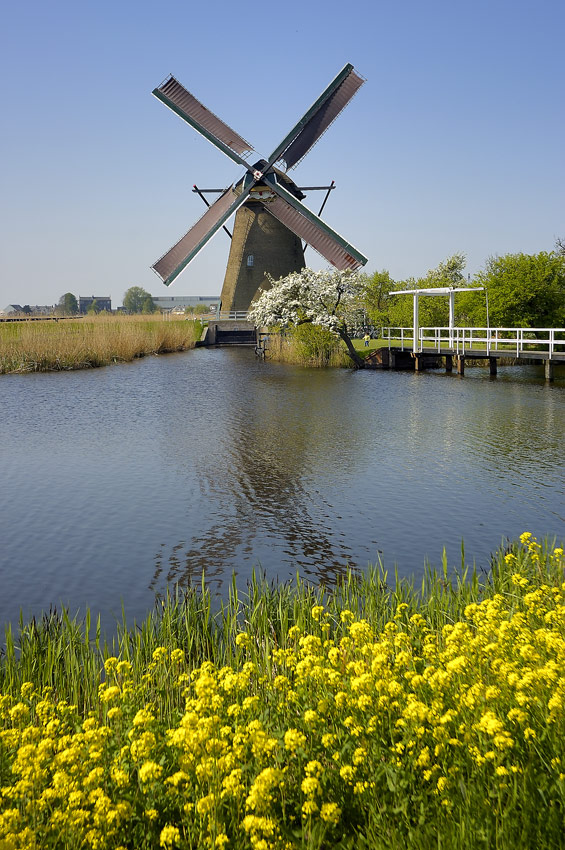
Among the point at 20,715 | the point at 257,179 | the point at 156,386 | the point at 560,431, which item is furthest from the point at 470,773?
the point at 257,179

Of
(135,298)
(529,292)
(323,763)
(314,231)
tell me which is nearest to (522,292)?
(529,292)

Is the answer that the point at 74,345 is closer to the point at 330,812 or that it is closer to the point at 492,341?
the point at 492,341

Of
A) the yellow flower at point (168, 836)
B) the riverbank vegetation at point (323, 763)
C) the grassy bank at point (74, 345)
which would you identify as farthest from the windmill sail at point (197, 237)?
the yellow flower at point (168, 836)

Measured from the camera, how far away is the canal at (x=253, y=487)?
339 inches

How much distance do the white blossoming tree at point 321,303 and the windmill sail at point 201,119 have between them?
9094 millimetres

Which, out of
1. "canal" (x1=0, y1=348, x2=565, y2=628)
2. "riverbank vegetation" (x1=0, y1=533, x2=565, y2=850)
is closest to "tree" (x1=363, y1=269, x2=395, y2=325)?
"canal" (x1=0, y1=348, x2=565, y2=628)

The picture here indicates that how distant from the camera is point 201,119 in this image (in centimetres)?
3969

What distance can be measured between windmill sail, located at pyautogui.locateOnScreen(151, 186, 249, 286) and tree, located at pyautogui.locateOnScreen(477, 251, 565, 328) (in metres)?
14.2

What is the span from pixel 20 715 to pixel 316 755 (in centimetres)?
142

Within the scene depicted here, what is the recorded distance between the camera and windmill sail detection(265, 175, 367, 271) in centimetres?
3800

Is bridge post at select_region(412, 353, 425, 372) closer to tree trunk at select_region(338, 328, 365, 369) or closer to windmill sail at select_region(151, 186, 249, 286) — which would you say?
tree trunk at select_region(338, 328, 365, 369)

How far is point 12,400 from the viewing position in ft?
75.4

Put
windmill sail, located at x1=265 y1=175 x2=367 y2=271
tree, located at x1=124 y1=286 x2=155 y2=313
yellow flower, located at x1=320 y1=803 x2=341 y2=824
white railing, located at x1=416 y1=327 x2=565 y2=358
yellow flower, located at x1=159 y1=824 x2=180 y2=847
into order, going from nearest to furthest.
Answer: yellow flower, located at x1=159 y1=824 x2=180 y2=847
yellow flower, located at x1=320 y1=803 x2=341 y2=824
white railing, located at x1=416 y1=327 x2=565 y2=358
windmill sail, located at x1=265 y1=175 x2=367 y2=271
tree, located at x1=124 y1=286 x2=155 y2=313

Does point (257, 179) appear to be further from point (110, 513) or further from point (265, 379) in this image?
point (110, 513)
